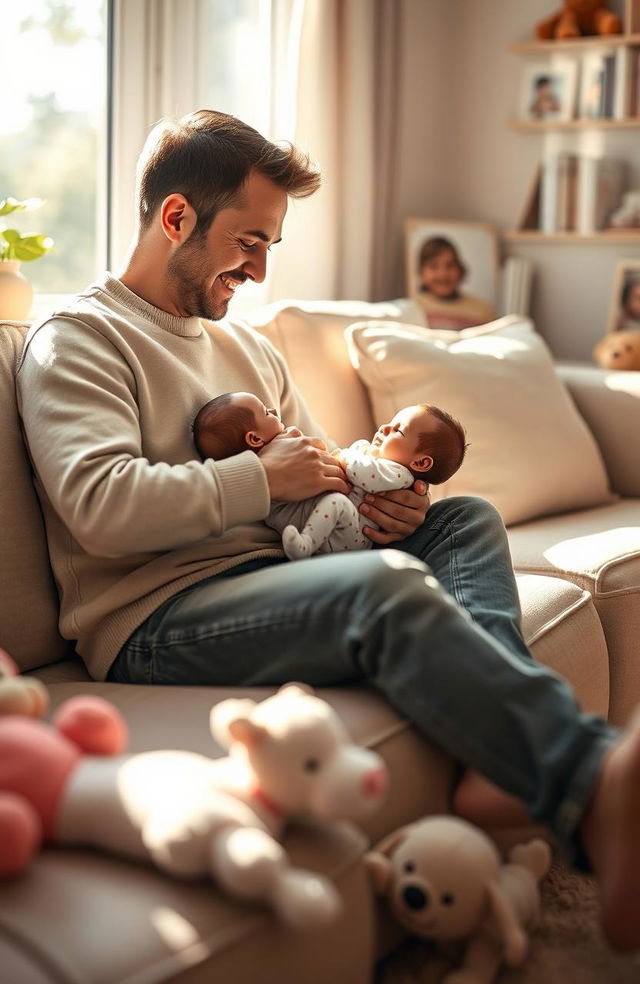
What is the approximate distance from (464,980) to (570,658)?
64 cm

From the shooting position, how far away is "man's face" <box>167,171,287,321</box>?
181cm

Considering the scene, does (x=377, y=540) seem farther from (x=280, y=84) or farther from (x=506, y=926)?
(x=280, y=84)

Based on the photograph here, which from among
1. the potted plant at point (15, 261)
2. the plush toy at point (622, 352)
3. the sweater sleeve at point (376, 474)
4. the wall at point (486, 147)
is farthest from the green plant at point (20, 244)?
the wall at point (486, 147)

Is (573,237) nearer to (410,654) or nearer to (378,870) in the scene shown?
(410,654)

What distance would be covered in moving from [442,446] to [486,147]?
8.19 feet

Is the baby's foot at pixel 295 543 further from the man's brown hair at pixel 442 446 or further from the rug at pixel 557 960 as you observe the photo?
the rug at pixel 557 960

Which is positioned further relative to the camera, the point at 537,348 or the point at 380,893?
the point at 537,348

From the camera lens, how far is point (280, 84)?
3.23m

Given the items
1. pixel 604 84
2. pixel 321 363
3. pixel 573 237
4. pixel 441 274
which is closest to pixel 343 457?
pixel 321 363

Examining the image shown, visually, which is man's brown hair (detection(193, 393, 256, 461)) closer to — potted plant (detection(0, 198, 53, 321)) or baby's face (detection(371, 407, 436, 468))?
baby's face (detection(371, 407, 436, 468))

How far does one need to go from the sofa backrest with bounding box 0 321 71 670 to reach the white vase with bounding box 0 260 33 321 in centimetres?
41

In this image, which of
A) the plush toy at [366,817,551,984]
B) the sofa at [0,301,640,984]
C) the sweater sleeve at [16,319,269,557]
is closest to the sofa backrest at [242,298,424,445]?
the sofa at [0,301,640,984]

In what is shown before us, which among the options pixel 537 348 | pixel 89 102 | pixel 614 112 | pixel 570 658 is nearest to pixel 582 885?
pixel 570 658

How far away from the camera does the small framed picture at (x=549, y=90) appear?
3.67m
